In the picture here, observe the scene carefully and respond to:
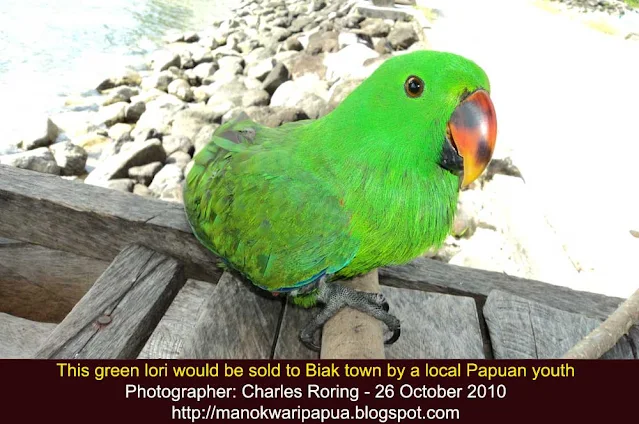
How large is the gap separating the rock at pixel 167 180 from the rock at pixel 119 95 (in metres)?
2.99

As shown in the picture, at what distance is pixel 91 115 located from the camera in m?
6.57

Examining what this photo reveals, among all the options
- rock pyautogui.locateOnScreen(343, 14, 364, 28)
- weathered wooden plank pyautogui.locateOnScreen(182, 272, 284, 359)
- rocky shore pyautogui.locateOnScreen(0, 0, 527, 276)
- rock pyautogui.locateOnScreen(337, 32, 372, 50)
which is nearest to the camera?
weathered wooden plank pyautogui.locateOnScreen(182, 272, 284, 359)

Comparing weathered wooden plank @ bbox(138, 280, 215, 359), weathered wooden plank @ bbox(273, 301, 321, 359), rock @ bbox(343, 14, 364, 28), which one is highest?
weathered wooden plank @ bbox(273, 301, 321, 359)

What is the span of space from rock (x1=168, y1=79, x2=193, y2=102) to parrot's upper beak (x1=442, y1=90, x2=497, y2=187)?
6.26 metres

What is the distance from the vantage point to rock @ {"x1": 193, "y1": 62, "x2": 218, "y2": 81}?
782cm

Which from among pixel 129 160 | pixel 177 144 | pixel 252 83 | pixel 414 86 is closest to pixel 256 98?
pixel 252 83

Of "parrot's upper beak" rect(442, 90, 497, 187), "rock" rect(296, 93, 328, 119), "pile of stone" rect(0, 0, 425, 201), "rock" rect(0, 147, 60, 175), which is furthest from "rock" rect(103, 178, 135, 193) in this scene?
"parrot's upper beak" rect(442, 90, 497, 187)

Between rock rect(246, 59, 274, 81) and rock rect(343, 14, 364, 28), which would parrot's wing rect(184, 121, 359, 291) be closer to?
rock rect(246, 59, 274, 81)

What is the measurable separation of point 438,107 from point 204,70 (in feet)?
24.0

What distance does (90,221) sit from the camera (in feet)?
5.20
